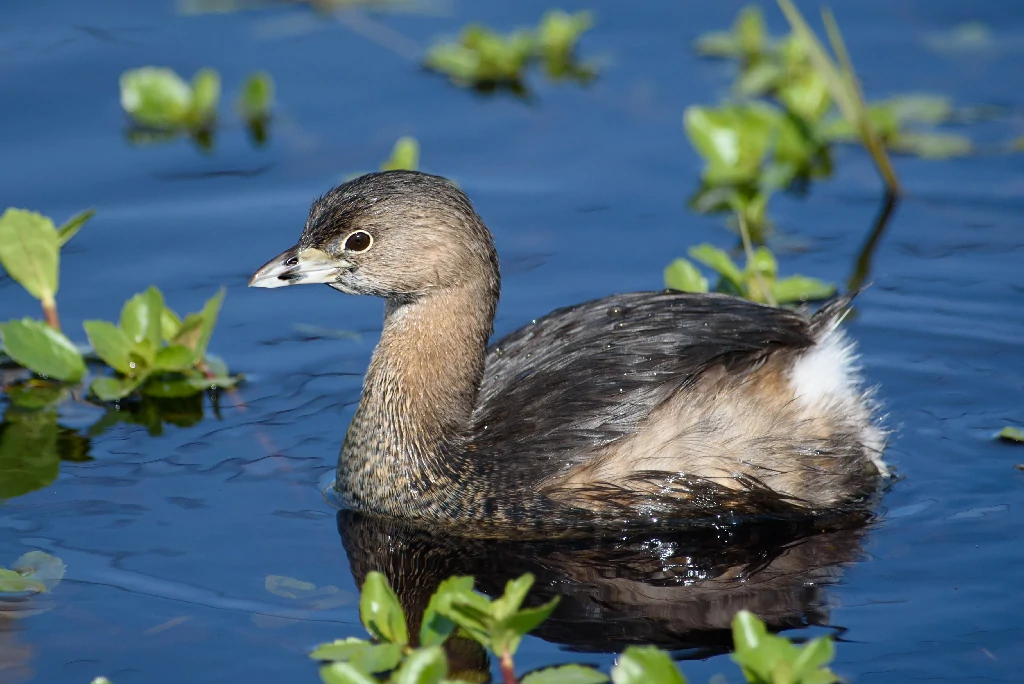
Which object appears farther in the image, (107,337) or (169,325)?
(169,325)

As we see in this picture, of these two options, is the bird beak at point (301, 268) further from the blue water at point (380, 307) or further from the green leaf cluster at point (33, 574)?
the green leaf cluster at point (33, 574)

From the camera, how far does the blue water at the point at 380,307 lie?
18.4ft

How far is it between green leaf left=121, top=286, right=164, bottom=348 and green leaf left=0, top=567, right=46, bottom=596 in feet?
5.35

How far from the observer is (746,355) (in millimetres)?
6324

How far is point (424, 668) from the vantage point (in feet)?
14.8

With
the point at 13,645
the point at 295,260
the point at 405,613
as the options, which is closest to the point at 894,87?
the point at 295,260

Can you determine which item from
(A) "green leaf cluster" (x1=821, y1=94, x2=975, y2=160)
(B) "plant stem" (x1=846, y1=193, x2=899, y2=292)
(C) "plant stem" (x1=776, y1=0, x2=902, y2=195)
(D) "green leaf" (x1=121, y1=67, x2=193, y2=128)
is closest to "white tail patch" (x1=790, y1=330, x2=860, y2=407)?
(B) "plant stem" (x1=846, y1=193, x2=899, y2=292)

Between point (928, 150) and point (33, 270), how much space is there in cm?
534

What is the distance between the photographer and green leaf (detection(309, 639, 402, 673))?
16.3 ft

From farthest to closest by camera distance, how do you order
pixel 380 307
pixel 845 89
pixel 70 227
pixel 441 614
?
pixel 845 89, pixel 380 307, pixel 70 227, pixel 441 614

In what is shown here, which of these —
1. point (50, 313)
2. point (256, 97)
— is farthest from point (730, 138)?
point (50, 313)

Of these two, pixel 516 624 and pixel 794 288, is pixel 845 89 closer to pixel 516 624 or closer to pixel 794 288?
pixel 794 288

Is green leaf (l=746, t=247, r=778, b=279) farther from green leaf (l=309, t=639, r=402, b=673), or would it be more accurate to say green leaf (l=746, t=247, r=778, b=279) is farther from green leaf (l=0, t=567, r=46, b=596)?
green leaf (l=0, t=567, r=46, b=596)

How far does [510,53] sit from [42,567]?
5.32m
